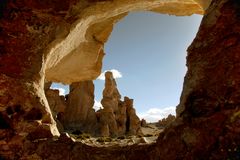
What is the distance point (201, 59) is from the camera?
6.60 metres

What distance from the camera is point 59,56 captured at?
33.9ft

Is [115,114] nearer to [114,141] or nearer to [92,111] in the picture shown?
[92,111]

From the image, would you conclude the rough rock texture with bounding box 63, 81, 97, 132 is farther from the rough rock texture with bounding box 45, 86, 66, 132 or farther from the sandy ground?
the sandy ground

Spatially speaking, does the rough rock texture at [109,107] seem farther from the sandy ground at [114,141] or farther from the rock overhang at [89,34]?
the rock overhang at [89,34]

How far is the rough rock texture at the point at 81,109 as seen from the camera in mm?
60656

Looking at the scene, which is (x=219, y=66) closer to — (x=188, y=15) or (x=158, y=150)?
(x=158, y=150)

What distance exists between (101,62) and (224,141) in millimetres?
9741

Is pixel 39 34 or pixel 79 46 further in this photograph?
pixel 79 46

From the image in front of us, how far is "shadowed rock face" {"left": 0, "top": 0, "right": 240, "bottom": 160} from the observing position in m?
5.75

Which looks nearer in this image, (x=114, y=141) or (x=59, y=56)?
(x=59, y=56)

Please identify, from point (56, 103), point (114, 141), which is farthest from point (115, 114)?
point (114, 141)

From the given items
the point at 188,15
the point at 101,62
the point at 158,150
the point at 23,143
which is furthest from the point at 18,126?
Result: the point at 188,15

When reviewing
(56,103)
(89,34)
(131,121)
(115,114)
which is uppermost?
(56,103)

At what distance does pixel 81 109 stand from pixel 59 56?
55321 millimetres
